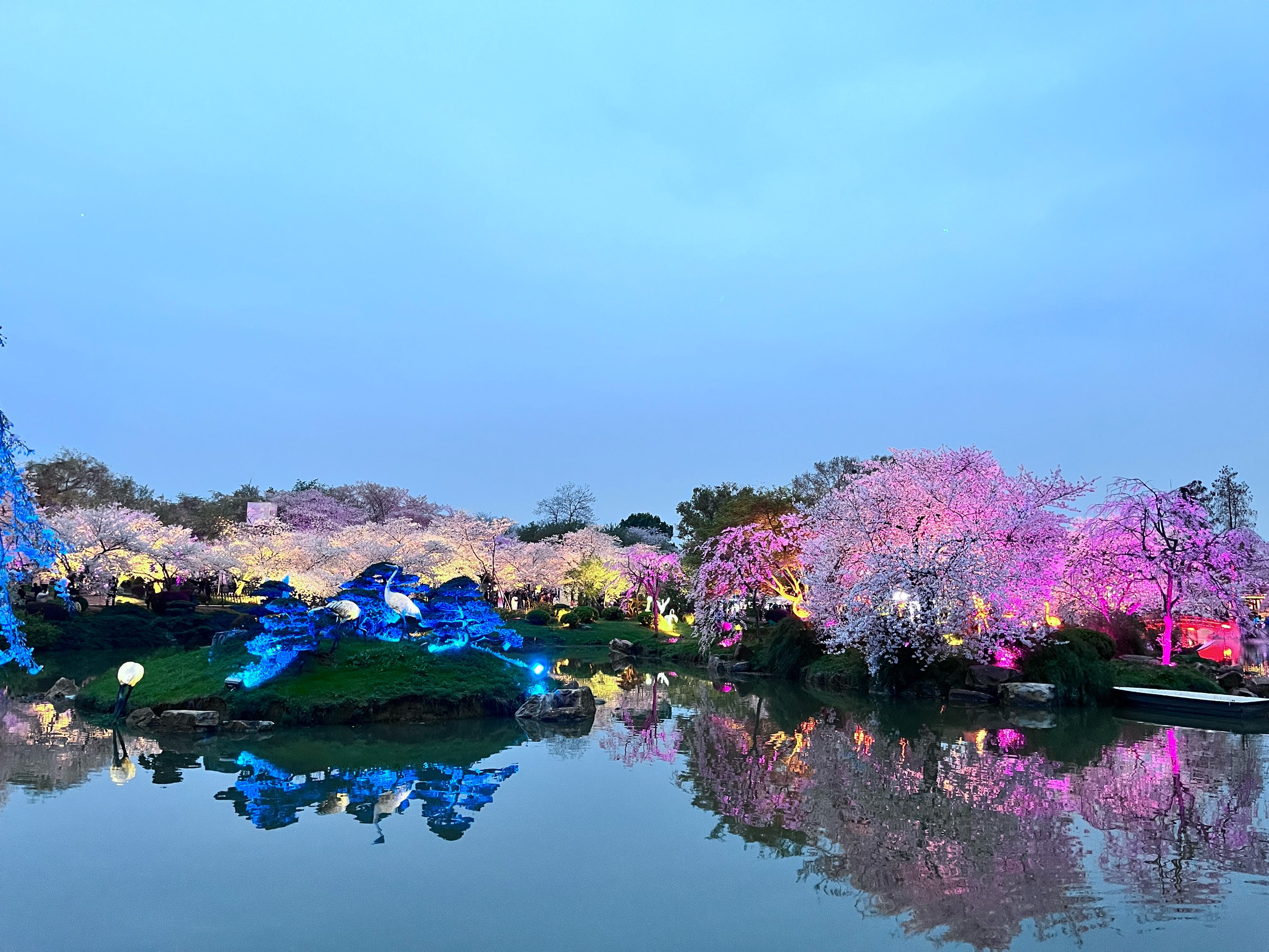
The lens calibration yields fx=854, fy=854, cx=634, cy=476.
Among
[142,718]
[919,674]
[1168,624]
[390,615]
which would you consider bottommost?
[142,718]

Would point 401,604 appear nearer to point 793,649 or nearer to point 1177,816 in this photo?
point 793,649

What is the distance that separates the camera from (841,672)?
28047 mm

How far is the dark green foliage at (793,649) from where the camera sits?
1204 inches

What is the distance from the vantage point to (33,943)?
769cm

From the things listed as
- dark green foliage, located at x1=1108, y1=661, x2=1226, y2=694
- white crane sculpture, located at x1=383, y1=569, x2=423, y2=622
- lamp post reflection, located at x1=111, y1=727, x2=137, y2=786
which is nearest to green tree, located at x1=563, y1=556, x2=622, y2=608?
white crane sculpture, located at x1=383, y1=569, x2=423, y2=622

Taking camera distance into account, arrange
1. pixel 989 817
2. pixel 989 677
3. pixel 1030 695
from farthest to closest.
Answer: pixel 989 677 < pixel 1030 695 < pixel 989 817

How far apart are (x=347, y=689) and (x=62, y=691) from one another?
10212 mm

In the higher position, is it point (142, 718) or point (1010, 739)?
point (1010, 739)

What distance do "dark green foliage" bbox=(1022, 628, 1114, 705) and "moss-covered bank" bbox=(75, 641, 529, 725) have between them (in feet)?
47.5

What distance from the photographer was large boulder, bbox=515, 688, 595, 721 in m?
20.0

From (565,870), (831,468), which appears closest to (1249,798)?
(565,870)

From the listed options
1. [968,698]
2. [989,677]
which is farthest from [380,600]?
[989,677]

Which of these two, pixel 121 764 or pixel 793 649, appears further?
pixel 793 649

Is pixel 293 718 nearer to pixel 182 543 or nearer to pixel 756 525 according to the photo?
pixel 756 525
